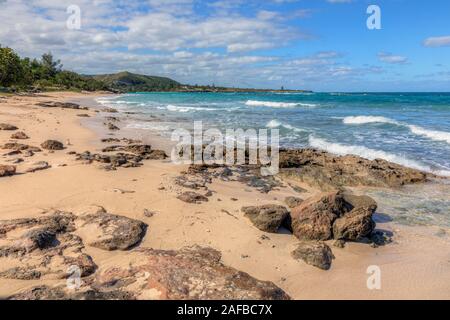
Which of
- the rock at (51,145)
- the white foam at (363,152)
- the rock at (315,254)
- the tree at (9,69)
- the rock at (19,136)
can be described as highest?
the tree at (9,69)

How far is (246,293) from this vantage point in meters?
3.98

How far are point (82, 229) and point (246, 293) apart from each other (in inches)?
114

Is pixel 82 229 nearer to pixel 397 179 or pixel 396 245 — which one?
pixel 396 245

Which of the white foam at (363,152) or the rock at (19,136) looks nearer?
the white foam at (363,152)

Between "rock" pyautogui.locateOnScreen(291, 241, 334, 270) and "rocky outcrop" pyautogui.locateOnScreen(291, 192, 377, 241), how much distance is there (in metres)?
0.34

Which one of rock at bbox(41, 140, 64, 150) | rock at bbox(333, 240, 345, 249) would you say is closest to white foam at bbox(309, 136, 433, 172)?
rock at bbox(333, 240, 345, 249)

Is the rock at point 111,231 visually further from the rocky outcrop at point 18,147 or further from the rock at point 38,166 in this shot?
the rocky outcrop at point 18,147

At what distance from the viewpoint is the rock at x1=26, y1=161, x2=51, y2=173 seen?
8.27 m

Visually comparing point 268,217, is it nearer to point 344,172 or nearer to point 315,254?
point 315,254

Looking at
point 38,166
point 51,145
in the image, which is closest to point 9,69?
point 51,145

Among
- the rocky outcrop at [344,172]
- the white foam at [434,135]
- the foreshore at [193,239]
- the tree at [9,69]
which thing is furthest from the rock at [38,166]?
the tree at [9,69]

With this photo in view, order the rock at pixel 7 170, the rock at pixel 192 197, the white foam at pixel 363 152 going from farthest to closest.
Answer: the white foam at pixel 363 152
the rock at pixel 7 170
the rock at pixel 192 197

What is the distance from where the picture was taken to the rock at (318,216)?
577 cm

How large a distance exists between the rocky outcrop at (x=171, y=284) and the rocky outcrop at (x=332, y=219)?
1.78 metres
